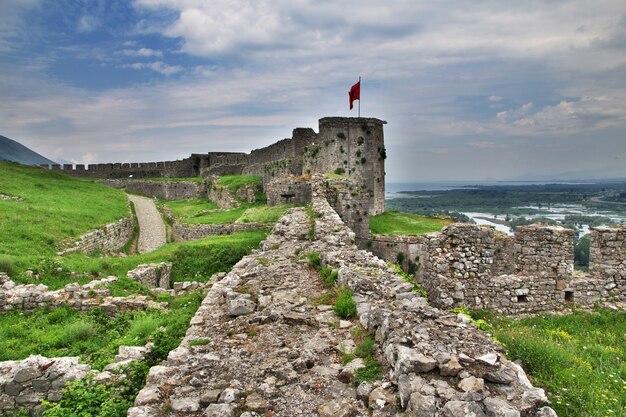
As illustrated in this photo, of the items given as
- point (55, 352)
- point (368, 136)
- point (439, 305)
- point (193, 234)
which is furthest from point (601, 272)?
point (368, 136)

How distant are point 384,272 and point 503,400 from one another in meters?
4.02

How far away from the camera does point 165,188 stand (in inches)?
1955

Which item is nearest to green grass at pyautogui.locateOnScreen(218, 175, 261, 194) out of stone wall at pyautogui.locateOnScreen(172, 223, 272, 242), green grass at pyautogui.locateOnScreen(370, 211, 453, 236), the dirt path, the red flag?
the dirt path

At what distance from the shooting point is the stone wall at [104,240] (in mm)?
17114

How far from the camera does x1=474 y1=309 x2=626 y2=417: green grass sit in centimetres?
545

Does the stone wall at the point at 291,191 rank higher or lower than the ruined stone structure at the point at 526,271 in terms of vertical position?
higher


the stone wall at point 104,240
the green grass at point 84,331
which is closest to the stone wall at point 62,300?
the green grass at point 84,331

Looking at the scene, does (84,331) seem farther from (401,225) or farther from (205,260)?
(401,225)

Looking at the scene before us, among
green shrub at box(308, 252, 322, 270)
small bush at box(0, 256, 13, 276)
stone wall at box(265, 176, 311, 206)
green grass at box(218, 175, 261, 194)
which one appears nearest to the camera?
green shrub at box(308, 252, 322, 270)

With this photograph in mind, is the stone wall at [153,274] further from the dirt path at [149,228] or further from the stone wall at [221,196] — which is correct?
the stone wall at [221,196]

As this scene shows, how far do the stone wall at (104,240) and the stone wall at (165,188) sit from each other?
17589mm

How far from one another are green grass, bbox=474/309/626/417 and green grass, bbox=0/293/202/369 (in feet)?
18.9

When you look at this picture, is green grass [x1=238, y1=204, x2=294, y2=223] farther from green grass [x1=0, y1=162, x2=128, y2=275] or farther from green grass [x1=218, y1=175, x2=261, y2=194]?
green grass [x1=218, y1=175, x2=261, y2=194]

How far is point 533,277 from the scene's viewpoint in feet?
36.2
